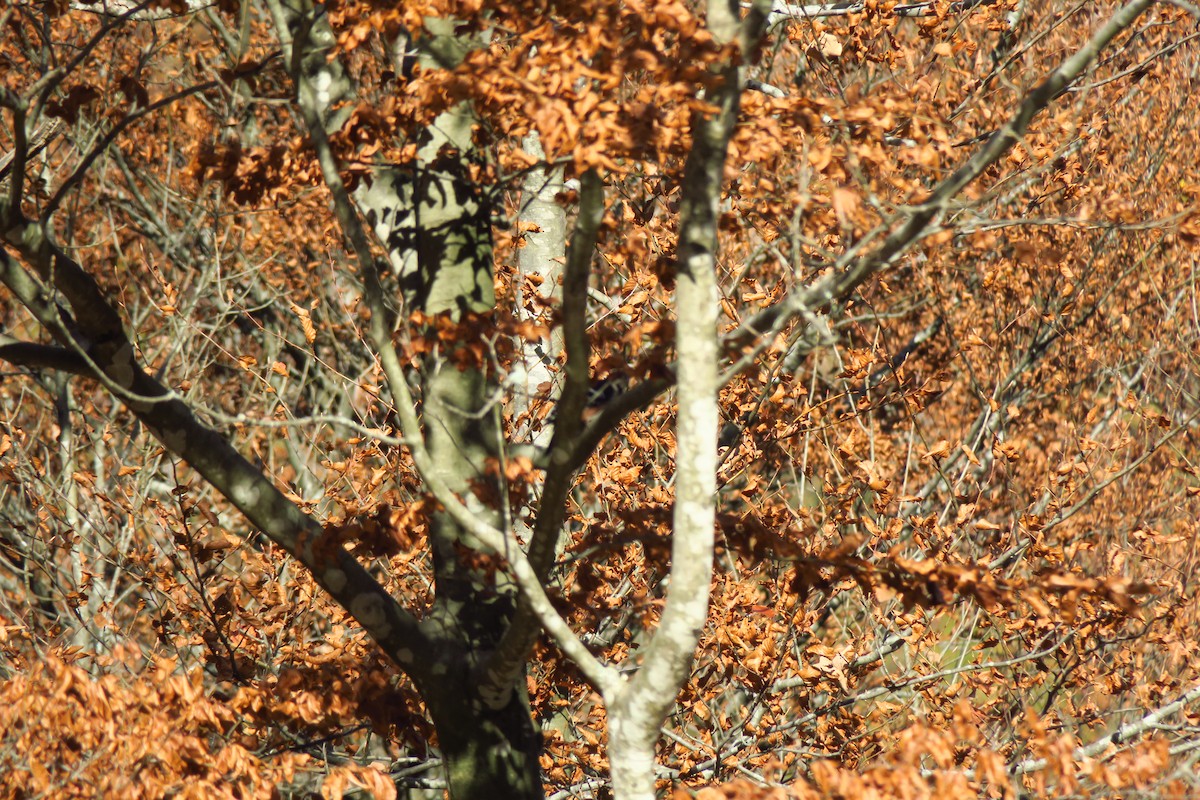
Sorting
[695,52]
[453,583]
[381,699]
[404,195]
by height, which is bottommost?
[381,699]

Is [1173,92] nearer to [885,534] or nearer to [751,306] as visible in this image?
[751,306]

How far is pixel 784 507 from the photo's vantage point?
740 cm

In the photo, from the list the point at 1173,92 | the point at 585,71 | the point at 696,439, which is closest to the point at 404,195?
the point at 585,71

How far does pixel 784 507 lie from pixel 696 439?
377 centimetres

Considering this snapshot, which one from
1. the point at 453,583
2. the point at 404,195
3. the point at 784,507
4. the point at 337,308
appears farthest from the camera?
the point at 337,308

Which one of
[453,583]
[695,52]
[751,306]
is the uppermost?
[751,306]

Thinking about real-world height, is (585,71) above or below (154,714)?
above

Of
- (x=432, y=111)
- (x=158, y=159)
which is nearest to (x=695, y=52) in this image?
(x=432, y=111)

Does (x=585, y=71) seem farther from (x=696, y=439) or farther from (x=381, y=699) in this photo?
(x=381, y=699)

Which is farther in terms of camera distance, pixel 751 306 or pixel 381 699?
pixel 751 306

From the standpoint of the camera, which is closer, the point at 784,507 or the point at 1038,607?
the point at 1038,607

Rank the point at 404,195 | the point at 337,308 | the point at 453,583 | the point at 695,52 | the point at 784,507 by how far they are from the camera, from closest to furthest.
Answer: the point at 695,52, the point at 453,583, the point at 404,195, the point at 784,507, the point at 337,308

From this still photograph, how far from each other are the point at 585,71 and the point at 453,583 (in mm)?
2537

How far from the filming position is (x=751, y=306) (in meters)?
7.70
